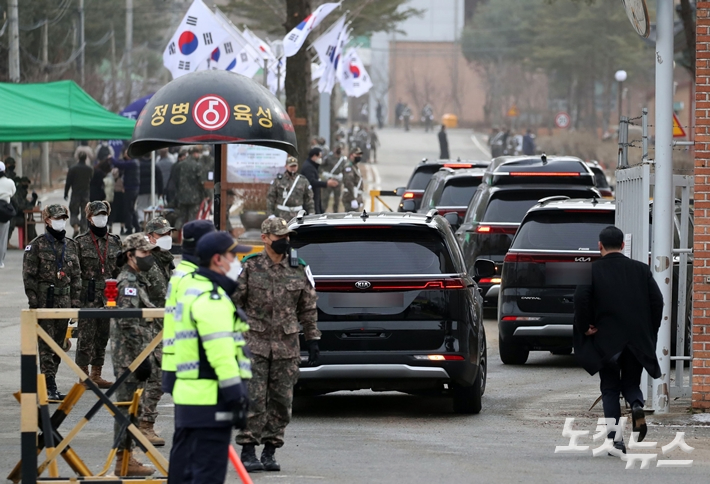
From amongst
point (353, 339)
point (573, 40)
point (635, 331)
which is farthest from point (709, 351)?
point (573, 40)

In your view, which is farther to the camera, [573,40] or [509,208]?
[573,40]

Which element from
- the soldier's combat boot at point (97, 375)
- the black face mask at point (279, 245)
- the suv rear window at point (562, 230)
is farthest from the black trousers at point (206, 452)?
the suv rear window at point (562, 230)

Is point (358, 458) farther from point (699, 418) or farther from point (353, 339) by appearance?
point (699, 418)

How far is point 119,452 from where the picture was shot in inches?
320

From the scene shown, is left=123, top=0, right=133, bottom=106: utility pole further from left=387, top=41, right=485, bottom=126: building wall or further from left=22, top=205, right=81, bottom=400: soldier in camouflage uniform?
left=22, top=205, right=81, bottom=400: soldier in camouflage uniform

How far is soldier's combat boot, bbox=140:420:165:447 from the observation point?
30.0ft

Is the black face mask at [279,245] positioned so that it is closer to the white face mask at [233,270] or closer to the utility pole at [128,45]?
the white face mask at [233,270]

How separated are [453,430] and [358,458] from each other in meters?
1.43

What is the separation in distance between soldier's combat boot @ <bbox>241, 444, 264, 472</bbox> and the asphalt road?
0.10 m

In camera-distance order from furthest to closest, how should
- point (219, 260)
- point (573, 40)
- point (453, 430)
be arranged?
point (573, 40), point (453, 430), point (219, 260)

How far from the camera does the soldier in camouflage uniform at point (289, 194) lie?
2009 cm

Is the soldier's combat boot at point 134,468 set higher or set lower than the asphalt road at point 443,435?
higher

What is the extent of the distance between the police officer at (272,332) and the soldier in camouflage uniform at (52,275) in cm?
337

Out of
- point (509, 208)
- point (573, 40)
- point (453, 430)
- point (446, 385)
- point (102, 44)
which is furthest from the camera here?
point (573, 40)
